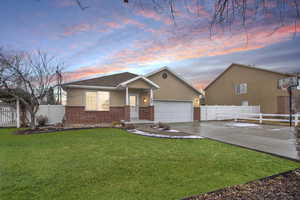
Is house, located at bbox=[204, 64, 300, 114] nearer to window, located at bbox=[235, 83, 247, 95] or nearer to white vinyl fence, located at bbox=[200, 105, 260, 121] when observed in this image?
window, located at bbox=[235, 83, 247, 95]

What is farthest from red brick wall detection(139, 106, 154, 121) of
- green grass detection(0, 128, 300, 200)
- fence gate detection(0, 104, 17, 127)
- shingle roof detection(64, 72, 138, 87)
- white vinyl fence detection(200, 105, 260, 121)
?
fence gate detection(0, 104, 17, 127)

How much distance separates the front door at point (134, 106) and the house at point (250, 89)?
50.1 feet

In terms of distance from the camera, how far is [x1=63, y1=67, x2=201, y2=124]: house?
12477 millimetres

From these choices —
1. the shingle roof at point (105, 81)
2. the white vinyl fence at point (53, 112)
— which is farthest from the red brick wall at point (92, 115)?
the shingle roof at point (105, 81)

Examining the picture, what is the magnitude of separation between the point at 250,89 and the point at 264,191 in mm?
21353

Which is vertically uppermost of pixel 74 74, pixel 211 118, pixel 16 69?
pixel 74 74

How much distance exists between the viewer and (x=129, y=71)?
733 inches

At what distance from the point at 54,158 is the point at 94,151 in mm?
1156

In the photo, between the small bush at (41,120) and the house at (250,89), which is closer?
the small bush at (41,120)

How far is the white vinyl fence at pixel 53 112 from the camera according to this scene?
12.6 meters

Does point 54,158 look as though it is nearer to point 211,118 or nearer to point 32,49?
point 32,49

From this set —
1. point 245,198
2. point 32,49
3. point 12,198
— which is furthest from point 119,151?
point 32,49

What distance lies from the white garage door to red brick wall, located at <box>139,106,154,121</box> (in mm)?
723

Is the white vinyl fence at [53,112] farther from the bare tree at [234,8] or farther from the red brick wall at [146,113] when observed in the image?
the bare tree at [234,8]
